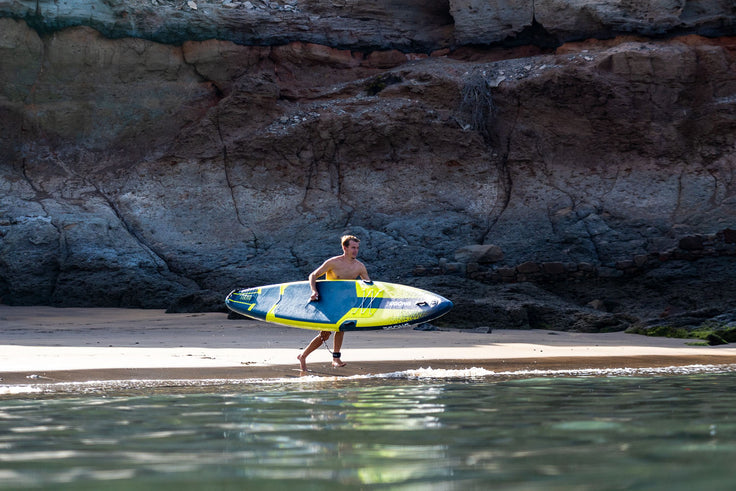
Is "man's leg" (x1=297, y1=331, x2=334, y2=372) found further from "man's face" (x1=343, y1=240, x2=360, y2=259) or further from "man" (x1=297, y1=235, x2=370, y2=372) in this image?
"man's face" (x1=343, y1=240, x2=360, y2=259)

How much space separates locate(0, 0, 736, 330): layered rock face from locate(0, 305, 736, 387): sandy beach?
475cm

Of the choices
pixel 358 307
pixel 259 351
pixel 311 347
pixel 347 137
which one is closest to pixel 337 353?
pixel 311 347

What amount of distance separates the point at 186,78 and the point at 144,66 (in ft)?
3.58

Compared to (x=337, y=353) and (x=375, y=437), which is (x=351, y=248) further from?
(x=375, y=437)

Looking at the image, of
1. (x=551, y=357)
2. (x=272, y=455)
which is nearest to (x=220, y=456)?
(x=272, y=455)

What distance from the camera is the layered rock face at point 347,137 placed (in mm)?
17031

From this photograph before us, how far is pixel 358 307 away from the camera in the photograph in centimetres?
764

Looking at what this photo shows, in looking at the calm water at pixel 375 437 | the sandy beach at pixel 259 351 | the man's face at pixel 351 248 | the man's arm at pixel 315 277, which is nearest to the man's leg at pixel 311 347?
the sandy beach at pixel 259 351

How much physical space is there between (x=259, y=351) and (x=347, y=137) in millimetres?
11742

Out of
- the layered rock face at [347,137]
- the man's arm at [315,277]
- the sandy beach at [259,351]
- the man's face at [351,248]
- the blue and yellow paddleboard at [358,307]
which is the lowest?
the sandy beach at [259,351]

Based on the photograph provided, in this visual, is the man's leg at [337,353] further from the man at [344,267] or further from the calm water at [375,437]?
the calm water at [375,437]

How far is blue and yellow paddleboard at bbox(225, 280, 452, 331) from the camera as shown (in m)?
7.51

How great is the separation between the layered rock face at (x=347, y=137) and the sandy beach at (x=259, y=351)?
15.6 feet

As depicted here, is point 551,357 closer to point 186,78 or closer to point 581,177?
point 581,177
